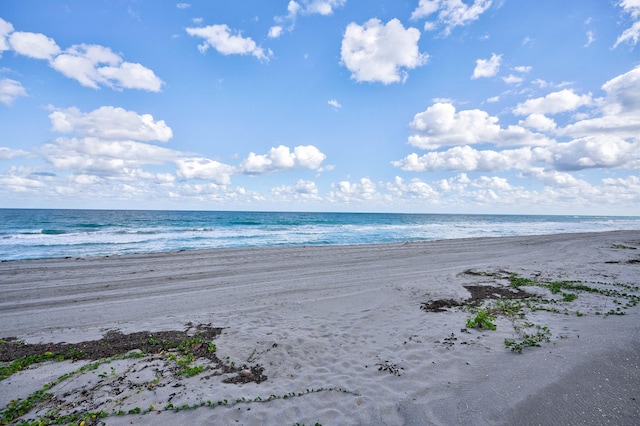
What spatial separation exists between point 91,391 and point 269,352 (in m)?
2.97

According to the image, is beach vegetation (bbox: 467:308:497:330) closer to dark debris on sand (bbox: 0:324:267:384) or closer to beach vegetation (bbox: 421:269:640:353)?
beach vegetation (bbox: 421:269:640:353)

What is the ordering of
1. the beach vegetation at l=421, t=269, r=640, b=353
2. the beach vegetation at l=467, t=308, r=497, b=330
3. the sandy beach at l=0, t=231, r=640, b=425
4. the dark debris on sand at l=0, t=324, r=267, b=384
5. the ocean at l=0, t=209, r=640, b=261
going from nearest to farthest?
the sandy beach at l=0, t=231, r=640, b=425 → the dark debris on sand at l=0, t=324, r=267, b=384 → the beach vegetation at l=421, t=269, r=640, b=353 → the beach vegetation at l=467, t=308, r=497, b=330 → the ocean at l=0, t=209, r=640, b=261

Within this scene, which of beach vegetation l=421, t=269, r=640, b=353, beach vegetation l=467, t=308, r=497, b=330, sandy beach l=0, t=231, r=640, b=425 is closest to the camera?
sandy beach l=0, t=231, r=640, b=425

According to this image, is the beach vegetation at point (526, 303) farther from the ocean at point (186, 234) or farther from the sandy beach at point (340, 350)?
the ocean at point (186, 234)

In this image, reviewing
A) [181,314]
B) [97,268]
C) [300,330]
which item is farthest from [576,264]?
[97,268]

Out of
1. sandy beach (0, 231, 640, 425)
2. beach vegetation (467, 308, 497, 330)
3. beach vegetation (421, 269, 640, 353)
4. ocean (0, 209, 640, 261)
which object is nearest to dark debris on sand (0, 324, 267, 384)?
sandy beach (0, 231, 640, 425)

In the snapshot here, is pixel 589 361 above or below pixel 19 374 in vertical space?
above

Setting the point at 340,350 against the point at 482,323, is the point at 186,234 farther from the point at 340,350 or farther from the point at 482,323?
the point at 482,323

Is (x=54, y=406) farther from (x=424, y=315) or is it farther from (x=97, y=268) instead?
(x=97, y=268)

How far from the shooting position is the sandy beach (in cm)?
436

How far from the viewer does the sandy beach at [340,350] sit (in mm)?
4359

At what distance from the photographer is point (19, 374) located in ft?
18.4

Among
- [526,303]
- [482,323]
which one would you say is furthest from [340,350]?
[526,303]

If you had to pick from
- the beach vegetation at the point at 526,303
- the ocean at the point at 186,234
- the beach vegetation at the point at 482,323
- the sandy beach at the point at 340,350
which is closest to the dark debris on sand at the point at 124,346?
the sandy beach at the point at 340,350
